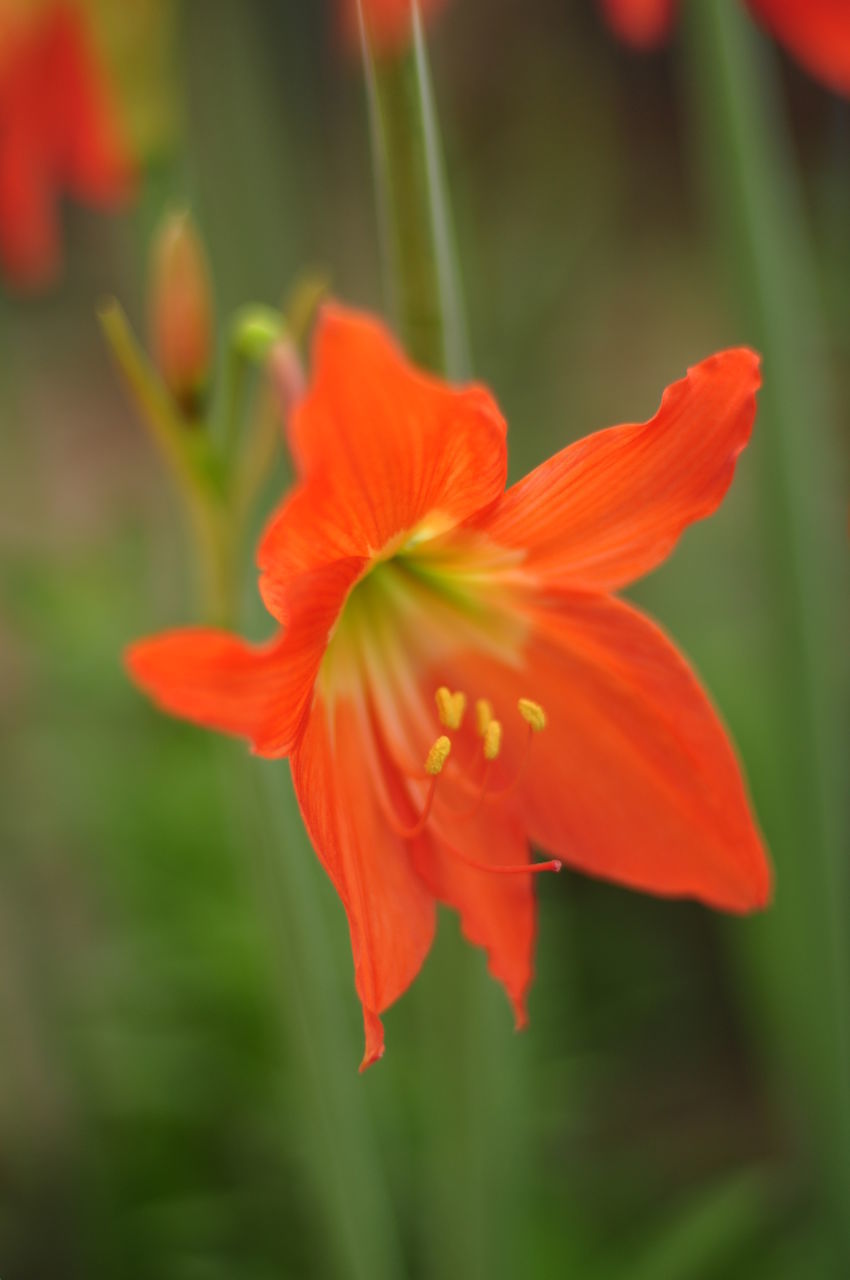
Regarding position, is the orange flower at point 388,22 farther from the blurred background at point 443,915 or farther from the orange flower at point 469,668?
the blurred background at point 443,915

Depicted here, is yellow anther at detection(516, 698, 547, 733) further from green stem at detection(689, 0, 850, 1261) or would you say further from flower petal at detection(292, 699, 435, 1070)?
green stem at detection(689, 0, 850, 1261)

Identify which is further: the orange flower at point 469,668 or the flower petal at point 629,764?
the flower petal at point 629,764

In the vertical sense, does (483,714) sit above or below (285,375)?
below

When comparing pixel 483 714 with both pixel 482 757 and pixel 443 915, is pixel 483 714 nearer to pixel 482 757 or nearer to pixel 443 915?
pixel 482 757

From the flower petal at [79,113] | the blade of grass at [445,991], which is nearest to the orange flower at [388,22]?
the blade of grass at [445,991]

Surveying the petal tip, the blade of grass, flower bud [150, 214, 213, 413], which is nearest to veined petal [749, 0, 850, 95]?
the blade of grass

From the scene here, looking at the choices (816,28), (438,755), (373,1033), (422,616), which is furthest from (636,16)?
(373,1033)

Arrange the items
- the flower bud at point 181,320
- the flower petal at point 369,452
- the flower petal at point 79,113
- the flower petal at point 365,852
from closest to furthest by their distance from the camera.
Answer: the flower petal at point 369,452, the flower petal at point 365,852, the flower bud at point 181,320, the flower petal at point 79,113

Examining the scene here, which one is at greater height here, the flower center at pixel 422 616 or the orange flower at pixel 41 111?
the orange flower at pixel 41 111
